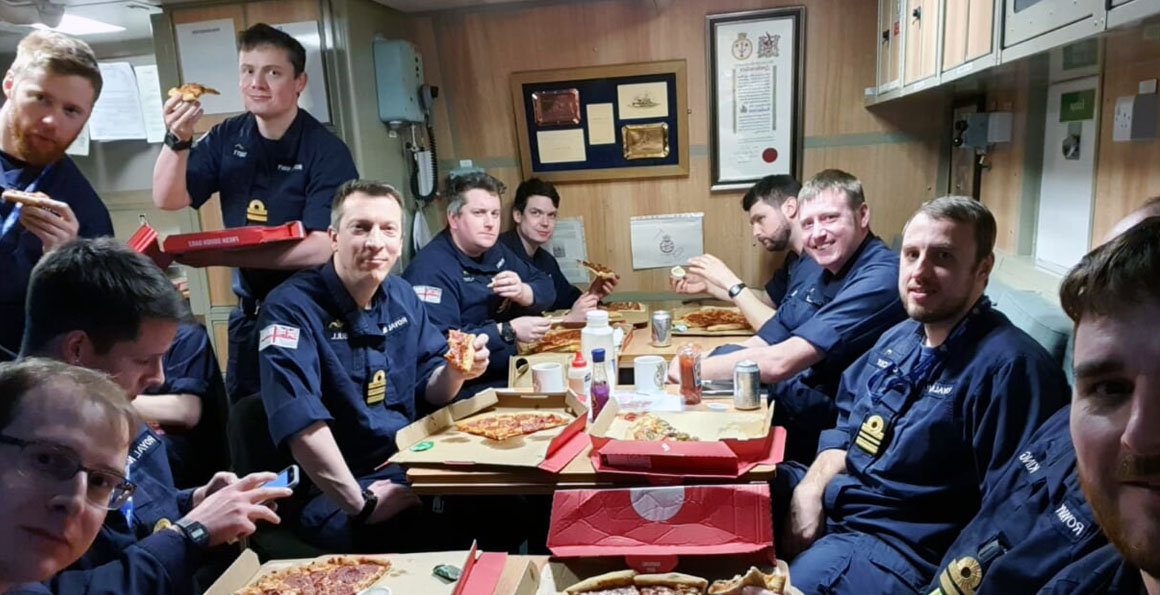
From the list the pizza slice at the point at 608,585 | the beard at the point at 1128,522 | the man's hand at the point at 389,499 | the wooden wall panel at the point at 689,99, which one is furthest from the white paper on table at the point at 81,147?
the beard at the point at 1128,522

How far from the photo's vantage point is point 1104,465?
0.82 m

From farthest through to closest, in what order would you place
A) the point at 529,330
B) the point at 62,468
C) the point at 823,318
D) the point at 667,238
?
the point at 667,238 → the point at 529,330 → the point at 823,318 → the point at 62,468

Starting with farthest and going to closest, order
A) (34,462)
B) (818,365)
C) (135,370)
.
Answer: (818,365)
(135,370)
(34,462)

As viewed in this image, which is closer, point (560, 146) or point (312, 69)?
point (312, 69)

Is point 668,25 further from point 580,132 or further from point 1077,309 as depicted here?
A: point 1077,309

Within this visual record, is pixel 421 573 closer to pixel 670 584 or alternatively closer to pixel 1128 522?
pixel 670 584

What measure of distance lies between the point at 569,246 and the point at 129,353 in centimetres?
296

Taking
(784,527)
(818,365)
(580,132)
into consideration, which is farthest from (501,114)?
(784,527)

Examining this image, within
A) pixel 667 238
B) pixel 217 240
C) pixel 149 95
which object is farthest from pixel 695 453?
pixel 149 95

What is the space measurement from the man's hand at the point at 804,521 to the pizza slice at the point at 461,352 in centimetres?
111

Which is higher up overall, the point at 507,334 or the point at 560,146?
the point at 560,146

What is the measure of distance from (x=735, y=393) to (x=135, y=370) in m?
1.61

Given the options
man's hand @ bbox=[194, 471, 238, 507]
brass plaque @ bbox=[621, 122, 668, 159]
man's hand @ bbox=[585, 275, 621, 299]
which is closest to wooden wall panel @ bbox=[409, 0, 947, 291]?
brass plaque @ bbox=[621, 122, 668, 159]

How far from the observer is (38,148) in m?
2.25
